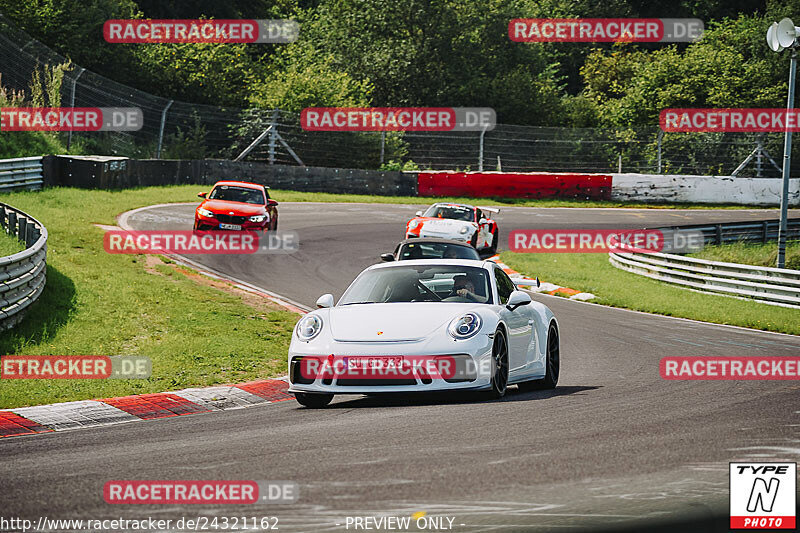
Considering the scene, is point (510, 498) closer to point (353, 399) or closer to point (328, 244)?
point (353, 399)

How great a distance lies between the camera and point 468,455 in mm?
6320

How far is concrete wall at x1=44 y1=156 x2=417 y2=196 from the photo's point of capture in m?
29.6

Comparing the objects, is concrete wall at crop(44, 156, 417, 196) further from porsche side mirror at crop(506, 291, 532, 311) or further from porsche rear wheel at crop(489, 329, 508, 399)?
porsche rear wheel at crop(489, 329, 508, 399)

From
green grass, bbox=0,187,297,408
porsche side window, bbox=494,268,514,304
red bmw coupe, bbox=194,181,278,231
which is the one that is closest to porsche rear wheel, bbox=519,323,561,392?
porsche side window, bbox=494,268,514,304

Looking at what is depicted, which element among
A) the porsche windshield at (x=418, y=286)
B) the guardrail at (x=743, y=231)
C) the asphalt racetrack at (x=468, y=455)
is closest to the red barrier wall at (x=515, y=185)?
the guardrail at (x=743, y=231)

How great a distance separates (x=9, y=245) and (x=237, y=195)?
8128 millimetres

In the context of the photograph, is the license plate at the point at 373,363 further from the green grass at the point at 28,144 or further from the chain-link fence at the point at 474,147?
the chain-link fence at the point at 474,147

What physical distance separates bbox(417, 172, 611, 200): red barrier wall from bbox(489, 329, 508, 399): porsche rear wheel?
2954 cm

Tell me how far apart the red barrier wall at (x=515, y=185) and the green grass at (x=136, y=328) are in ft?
66.3

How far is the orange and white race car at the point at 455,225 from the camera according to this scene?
24.2 meters

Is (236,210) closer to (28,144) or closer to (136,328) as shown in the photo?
(136,328)

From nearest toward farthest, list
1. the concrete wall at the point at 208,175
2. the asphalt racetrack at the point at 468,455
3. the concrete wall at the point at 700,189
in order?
1. the asphalt racetrack at the point at 468,455
2. the concrete wall at the point at 208,175
3. the concrete wall at the point at 700,189

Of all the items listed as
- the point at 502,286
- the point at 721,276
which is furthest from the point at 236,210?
the point at 502,286

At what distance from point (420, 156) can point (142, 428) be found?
3393 cm
